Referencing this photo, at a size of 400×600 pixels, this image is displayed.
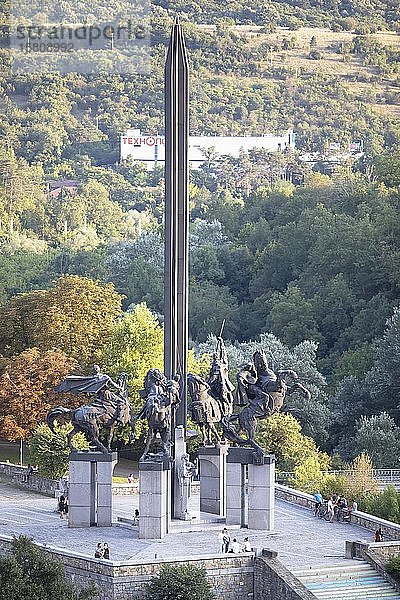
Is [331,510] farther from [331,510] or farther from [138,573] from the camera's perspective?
[138,573]

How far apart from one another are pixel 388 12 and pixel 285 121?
39.7 ft

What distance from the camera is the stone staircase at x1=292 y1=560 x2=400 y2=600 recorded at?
32875mm

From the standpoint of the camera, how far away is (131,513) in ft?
131

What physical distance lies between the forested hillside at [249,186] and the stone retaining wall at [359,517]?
592 inches

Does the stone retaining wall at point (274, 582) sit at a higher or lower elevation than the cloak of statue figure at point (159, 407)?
lower

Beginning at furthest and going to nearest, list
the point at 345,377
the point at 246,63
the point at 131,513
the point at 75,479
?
the point at 246,63, the point at 345,377, the point at 131,513, the point at 75,479

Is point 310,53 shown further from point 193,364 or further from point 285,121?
point 193,364

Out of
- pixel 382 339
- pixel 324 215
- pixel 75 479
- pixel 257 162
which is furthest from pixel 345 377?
pixel 257 162

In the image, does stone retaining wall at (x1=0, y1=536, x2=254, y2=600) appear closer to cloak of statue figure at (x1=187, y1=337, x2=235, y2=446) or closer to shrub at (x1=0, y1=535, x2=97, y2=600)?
shrub at (x1=0, y1=535, x2=97, y2=600)

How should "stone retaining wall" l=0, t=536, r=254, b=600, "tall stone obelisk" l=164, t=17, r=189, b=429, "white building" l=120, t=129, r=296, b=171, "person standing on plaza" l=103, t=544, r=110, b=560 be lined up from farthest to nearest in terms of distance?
"white building" l=120, t=129, r=296, b=171, "tall stone obelisk" l=164, t=17, r=189, b=429, "person standing on plaza" l=103, t=544, r=110, b=560, "stone retaining wall" l=0, t=536, r=254, b=600

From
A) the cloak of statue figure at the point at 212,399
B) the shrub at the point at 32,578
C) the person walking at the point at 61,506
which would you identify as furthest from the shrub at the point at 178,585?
the person walking at the point at 61,506

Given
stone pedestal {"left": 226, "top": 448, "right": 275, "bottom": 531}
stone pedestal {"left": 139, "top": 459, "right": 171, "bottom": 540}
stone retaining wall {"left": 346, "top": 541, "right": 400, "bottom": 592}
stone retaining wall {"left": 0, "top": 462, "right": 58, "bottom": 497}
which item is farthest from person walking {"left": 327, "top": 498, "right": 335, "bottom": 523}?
stone retaining wall {"left": 0, "top": 462, "right": 58, "bottom": 497}

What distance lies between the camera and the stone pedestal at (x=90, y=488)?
37.4 m

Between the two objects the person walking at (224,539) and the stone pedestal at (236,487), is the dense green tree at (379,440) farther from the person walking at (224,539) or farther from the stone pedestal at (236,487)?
the person walking at (224,539)
